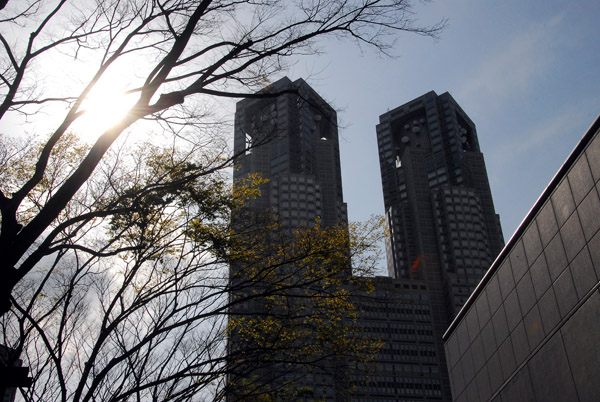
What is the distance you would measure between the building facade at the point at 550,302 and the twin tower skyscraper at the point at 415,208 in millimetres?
75163

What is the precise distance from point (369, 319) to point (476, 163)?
56071 mm

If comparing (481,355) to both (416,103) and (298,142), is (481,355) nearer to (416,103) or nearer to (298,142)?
(298,142)

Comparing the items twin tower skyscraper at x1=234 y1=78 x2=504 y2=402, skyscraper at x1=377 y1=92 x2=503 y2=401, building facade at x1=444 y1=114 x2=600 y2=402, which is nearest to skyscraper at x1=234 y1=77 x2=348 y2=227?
twin tower skyscraper at x1=234 y1=78 x2=504 y2=402

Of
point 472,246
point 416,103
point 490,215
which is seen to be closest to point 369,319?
point 472,246

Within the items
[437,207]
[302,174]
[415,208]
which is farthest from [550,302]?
[415,208]

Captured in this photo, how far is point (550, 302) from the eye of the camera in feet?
50.1

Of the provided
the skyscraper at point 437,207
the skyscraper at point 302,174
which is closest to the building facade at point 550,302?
the skyscraper at point 302,174

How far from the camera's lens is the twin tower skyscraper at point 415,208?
10294 centimetres

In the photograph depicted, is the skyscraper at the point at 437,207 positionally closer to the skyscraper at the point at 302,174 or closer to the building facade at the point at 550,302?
the skyscraper at the point at 302,174

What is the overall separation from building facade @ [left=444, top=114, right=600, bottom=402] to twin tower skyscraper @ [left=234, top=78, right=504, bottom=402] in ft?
247

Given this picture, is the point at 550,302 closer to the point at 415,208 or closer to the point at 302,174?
the point at 302,174

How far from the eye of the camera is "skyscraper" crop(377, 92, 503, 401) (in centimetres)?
11338

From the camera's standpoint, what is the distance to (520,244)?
1748 cm

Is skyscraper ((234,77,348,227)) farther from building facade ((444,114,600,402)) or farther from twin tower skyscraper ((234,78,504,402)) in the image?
building facade ((444,114,600,402))
